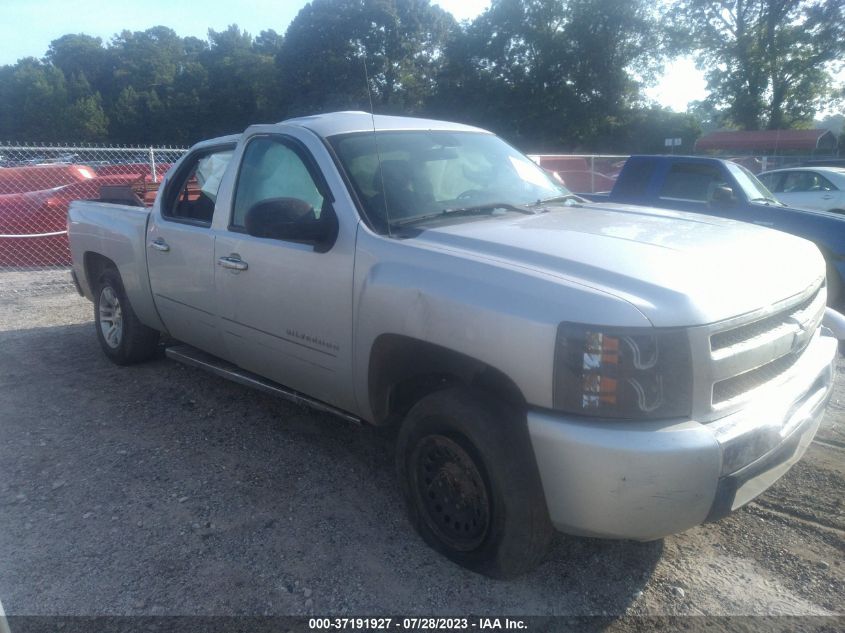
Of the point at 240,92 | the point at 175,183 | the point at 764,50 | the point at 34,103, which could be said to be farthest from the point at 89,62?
the point at 175,183

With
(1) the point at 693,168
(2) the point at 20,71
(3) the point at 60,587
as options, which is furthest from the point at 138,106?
(3) the point at 60,587

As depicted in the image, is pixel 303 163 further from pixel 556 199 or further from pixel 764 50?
pixel 764 50

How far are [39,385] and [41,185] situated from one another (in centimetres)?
928

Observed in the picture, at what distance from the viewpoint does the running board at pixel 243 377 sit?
3.83m

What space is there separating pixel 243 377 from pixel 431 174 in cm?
168

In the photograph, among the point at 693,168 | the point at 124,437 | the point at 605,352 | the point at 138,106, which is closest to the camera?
the point at 605,352

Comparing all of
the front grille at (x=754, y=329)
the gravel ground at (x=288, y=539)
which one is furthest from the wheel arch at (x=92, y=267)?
the front grille at (x=754, y=329)

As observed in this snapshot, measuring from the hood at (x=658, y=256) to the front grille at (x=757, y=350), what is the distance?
0.09m

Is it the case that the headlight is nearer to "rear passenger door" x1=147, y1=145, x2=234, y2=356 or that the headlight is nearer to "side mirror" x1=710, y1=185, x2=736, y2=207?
"rear passenger door" x1=147, y1=145, x2=234, y2=356

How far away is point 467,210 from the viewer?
3680 millimetres

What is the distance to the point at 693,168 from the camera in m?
8.45

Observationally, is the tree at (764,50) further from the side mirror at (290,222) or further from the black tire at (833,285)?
the side mirror at (290,222)

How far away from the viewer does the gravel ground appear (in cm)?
296

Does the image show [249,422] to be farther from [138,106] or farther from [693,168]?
[138,106]
